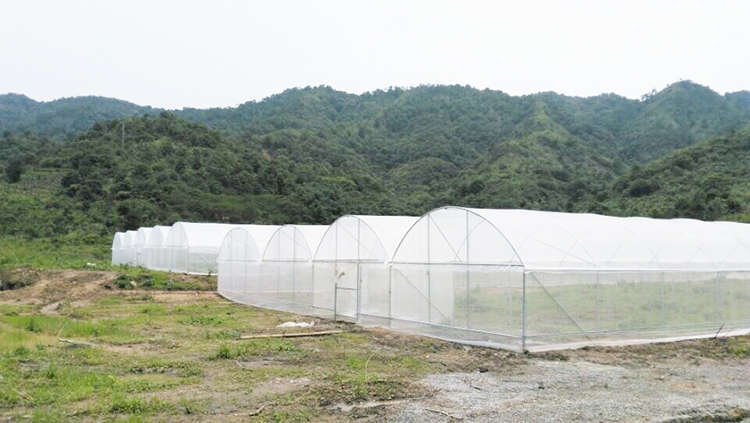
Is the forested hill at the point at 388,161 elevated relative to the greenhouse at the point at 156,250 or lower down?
elevated

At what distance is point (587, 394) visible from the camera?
1141 cm

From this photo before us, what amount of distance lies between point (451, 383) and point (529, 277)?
14.9 ft

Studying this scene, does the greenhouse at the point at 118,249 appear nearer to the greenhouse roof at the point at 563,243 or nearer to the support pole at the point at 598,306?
the greenhouse roof at the point at 563,243

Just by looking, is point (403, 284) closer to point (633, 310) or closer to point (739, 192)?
point (633, 310)

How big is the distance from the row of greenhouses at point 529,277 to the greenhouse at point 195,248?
56.1 ft

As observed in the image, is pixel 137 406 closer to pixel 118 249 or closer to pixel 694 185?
pixel 118 249

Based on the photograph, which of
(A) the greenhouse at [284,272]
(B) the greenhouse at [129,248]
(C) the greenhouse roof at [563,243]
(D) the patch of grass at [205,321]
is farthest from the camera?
(B) the greenhouse at [129,248]

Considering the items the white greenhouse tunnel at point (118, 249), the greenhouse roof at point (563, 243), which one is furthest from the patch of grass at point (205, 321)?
the white greenhouse tunnel at point (118, 249)

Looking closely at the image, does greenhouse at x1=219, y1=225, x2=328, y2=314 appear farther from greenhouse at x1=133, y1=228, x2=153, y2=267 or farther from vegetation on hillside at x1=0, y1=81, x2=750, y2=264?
vegetation on hillside at x1=0, y1=81, x2=750, y2=264

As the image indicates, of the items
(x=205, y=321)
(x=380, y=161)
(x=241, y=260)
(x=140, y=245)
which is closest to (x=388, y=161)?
(x=380, y=161)

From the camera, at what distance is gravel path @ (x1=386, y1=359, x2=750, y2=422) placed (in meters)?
9.89

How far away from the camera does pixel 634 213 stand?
50906mm

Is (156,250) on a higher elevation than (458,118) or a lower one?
lower

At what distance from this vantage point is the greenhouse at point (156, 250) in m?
45.1
